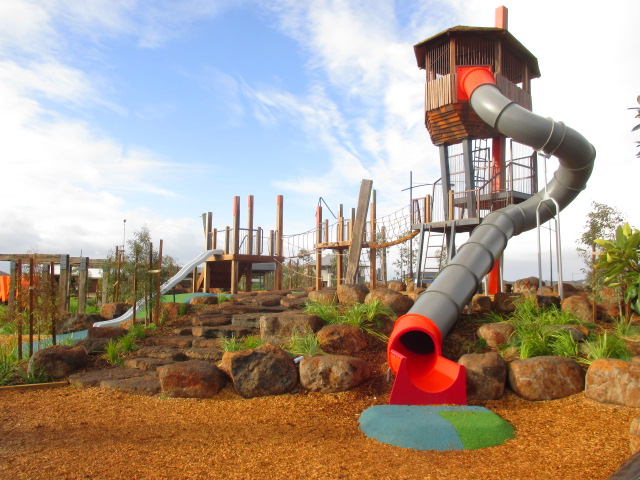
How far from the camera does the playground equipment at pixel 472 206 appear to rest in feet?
21.9

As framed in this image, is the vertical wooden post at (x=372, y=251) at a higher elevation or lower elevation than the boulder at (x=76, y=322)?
higher

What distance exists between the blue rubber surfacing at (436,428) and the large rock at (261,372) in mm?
1386

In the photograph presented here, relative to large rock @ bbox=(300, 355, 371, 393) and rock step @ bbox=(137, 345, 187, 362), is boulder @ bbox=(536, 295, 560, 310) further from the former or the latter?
rock step @ bbox=(137, 345, 187, 362)

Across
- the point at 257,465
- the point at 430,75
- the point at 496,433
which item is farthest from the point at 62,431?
the point at 430,75

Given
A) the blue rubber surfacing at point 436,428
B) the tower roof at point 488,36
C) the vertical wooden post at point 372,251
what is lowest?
the blue rubber surfacing at point 436,428

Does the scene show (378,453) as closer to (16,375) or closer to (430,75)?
(16,375)

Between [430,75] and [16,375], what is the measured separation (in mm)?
13159

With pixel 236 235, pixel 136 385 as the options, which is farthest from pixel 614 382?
pixel 236 235

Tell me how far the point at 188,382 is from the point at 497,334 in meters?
4.67

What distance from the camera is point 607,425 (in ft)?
17.4

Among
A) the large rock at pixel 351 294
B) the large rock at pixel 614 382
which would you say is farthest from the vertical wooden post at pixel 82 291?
the large rock at pixel 614 382

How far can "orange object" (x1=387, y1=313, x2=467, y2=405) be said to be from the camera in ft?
20.4

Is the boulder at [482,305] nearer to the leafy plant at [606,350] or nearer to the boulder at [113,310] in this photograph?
the leafy plant at [606,350]

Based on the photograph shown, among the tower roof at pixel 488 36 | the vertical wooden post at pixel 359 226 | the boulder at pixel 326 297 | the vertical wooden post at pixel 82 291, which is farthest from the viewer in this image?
the tower roof at pixel 488 36
